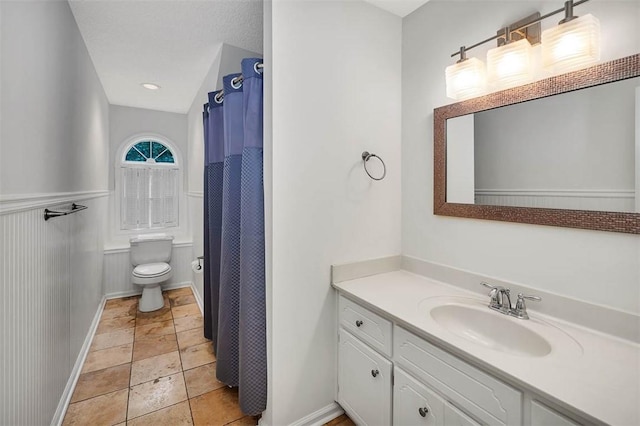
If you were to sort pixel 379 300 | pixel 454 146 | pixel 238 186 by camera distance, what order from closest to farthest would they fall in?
pixel 379 300 < pixel 454 146 < pixel 238 186

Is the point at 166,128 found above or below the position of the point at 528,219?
above

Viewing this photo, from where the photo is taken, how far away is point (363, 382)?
1.43 metres

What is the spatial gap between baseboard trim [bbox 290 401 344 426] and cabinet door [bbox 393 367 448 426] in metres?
0.50

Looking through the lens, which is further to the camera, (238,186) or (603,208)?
(238,186)

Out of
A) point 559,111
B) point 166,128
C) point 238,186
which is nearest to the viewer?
point 559,111

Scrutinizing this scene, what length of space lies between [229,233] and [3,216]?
95 centimetres

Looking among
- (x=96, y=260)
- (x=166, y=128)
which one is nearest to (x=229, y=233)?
(x=96, y=260)

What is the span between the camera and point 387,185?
1.83 m

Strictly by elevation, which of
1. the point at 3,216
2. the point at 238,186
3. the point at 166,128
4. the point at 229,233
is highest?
the point at 166,128

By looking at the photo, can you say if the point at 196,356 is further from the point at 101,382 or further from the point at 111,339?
the point at 111,339

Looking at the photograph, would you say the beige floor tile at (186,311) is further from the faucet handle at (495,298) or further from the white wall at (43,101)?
the faucet handle at (495,298)

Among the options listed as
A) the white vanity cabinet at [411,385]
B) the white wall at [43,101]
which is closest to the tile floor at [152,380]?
the white vanity cabinet at [411,385]

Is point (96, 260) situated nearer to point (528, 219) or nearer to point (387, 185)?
point (387, 185)

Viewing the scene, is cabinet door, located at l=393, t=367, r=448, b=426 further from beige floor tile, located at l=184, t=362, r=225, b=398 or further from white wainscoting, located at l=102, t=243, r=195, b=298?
white wainscoting, located at l=102, t=243, r=195, b=298
